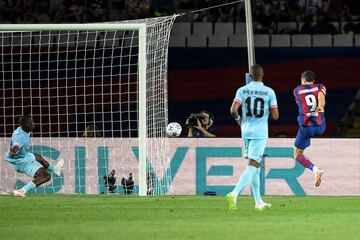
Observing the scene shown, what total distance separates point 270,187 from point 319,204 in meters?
5.37

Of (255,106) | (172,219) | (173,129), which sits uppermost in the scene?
(173,129)

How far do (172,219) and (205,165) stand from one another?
28.3 feet

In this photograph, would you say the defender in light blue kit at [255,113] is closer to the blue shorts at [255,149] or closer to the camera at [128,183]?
the blue shorts at [255,149]

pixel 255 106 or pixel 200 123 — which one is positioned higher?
pixel 200 123

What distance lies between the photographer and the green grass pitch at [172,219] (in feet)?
42.5

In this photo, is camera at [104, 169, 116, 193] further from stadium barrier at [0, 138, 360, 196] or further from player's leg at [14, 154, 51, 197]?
player's leg at [14, 154, 51, 197]

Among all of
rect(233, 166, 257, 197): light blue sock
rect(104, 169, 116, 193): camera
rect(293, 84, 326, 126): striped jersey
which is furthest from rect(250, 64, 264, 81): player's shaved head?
rect(104, 169, 116, 193): camera

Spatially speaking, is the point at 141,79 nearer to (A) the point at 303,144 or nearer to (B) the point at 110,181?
(A) the point at 303,144

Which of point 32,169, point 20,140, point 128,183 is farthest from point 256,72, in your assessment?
point 128,183

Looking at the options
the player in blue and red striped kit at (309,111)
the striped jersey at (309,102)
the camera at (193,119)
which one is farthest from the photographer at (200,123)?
the striped jersey at (309,102)

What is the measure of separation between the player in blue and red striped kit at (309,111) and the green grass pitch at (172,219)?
1.53 m

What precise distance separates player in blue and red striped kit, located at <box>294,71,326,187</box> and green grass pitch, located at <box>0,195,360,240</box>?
1530 mm

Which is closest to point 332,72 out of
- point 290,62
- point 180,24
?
point 290,62

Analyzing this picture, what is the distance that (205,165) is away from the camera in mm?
23391
